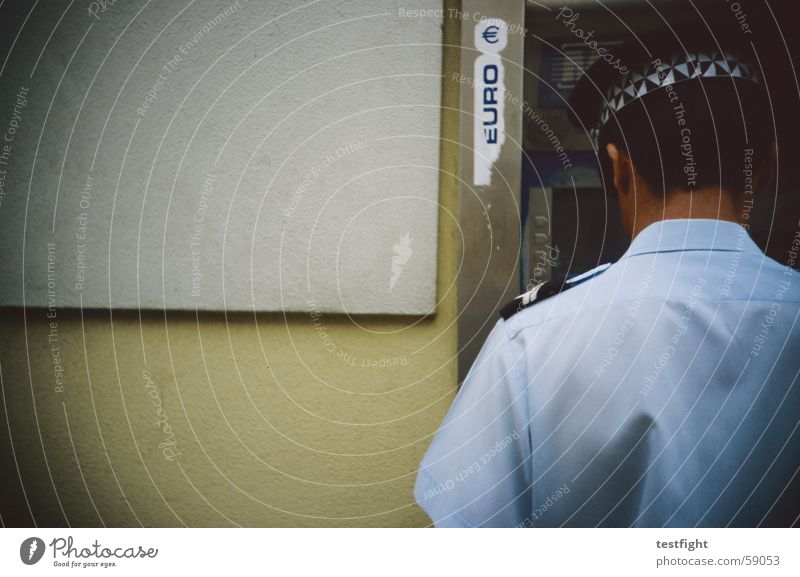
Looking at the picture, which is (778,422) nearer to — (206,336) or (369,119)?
(369,119)

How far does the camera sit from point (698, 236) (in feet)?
1.94

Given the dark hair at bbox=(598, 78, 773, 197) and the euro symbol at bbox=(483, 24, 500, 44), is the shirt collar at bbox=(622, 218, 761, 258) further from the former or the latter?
the euro symbol at bbox=(483, 24, 500, 44)

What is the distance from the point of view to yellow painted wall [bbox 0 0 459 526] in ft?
2.61

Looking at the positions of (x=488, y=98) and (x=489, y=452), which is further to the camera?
(x=488, y=98)

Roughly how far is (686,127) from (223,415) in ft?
2.86

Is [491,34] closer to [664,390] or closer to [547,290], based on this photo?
[547,290]

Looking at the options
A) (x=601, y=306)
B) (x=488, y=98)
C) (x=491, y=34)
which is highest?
(x=491, y=34)

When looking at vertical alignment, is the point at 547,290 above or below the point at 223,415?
above

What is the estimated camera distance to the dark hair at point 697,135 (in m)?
0.59

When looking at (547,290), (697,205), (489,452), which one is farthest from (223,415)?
(697,205)

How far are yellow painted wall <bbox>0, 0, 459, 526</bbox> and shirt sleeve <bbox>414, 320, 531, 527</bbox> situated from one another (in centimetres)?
14

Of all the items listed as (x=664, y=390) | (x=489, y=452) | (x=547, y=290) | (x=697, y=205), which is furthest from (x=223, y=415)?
(x=697, y=205)

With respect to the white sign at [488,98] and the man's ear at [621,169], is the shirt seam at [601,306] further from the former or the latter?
the white sign at [488,98]
